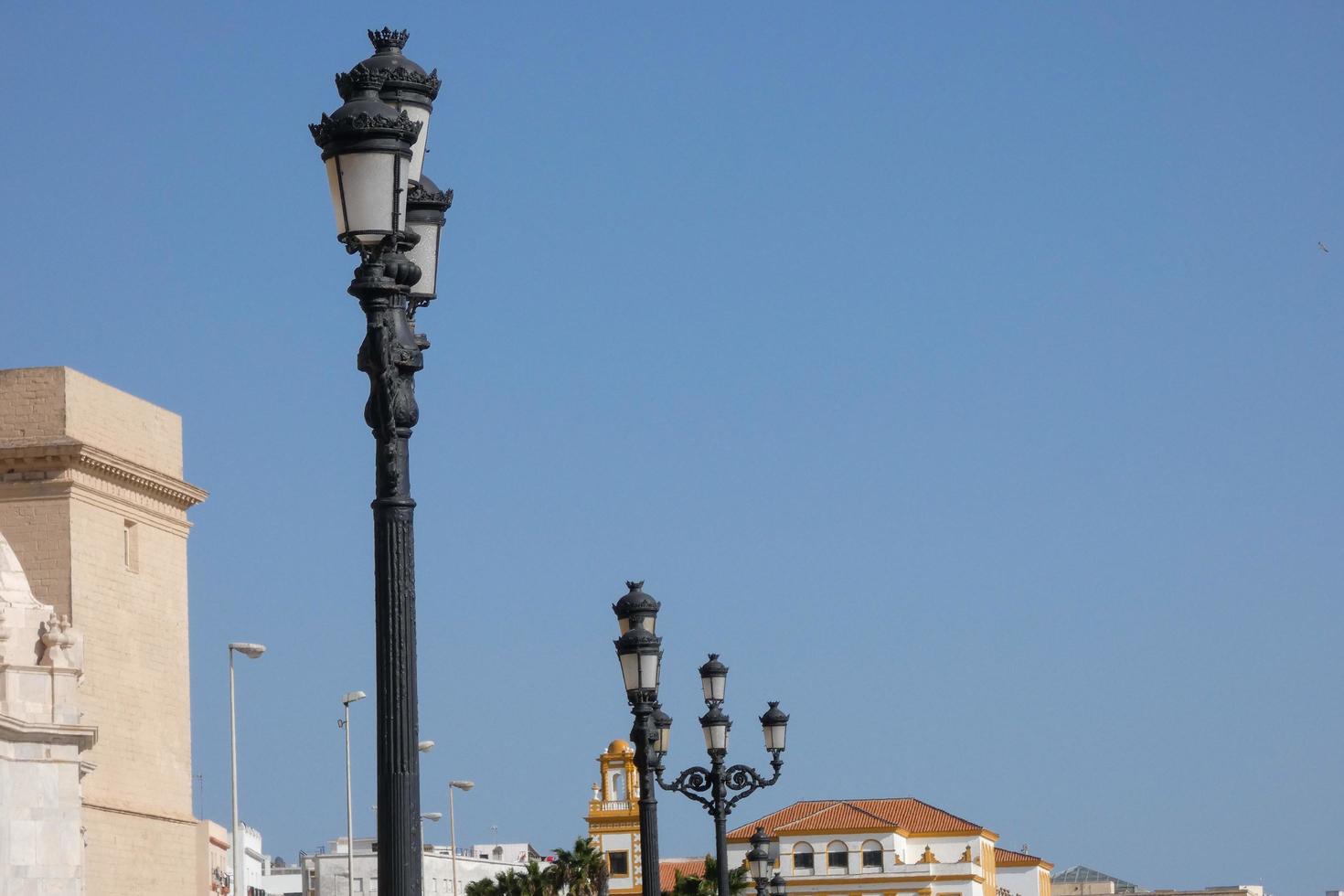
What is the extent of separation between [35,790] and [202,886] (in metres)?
19.0

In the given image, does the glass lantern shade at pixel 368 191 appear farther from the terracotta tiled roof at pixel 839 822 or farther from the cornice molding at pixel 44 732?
the terracotta tiled roof at pixel 839 822

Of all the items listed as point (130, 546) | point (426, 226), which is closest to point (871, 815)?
point (130, 546)

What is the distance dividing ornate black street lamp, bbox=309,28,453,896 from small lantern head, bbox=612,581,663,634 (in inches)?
347

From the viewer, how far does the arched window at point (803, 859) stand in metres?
96.9

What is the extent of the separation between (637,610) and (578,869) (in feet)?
163

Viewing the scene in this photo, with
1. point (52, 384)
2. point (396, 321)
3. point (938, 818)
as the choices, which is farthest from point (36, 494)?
point (938, 818)

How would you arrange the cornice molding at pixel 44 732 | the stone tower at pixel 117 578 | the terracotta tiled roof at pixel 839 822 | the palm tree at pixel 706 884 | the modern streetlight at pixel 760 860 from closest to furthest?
the cornice molding at pixel 44 732 < the modern streetlight at pixel 760 860 < the stone tower at pixel 117 578 < the palm tree at pixel 706 884 < the terracotta tiled roof at pixel 839 822

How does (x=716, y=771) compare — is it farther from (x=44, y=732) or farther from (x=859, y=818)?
(x=859, y=818)

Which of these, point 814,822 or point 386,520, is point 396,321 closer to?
point 386,520

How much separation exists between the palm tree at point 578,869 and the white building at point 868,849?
26.9 meters

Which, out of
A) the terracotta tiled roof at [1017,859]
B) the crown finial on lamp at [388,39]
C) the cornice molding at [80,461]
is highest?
the cornice molding at [80,461]

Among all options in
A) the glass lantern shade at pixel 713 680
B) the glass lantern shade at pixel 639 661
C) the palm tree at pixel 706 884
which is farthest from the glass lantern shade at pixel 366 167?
the palm tree at pixel 706 884

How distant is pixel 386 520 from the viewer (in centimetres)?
930

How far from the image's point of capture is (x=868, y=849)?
97.7 metres
